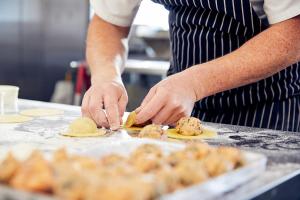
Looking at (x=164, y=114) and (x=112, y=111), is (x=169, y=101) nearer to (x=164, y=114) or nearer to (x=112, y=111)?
(x=164, y=114)

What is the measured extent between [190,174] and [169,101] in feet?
2.08

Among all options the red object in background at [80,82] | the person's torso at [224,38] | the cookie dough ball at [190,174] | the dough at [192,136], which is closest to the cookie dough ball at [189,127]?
the dough at [192,136]

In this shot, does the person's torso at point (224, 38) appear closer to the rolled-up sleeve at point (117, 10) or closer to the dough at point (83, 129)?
the rolled-up sleeve at point (117, 10)

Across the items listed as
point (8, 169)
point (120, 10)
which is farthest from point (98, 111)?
point (8, 169)

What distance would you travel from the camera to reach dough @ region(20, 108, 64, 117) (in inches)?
67.1

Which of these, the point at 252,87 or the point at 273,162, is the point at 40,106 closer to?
the point at 252,87

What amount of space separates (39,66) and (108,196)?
125 inches

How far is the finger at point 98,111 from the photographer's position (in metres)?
1.51

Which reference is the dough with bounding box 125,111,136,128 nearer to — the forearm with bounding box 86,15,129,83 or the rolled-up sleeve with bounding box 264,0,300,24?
the forearm with bounding box 86,15,129,83

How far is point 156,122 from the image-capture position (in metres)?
1.48

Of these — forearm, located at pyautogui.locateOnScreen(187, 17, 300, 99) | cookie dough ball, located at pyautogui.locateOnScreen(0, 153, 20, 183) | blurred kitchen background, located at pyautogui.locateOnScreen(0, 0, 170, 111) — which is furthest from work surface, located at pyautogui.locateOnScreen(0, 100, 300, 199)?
blurred kitchen background, located at pyautogui.locateOnScreen(0, 0, 170, 111)

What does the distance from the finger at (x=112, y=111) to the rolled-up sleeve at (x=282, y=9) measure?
0.51m

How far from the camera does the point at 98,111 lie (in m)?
1.53

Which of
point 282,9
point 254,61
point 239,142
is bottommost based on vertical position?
point 239,142
